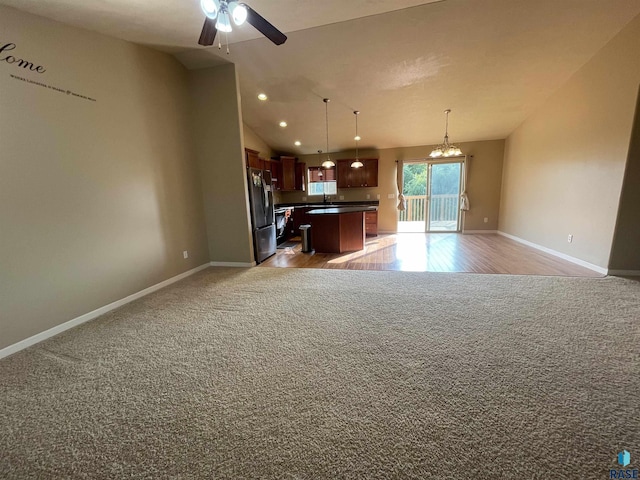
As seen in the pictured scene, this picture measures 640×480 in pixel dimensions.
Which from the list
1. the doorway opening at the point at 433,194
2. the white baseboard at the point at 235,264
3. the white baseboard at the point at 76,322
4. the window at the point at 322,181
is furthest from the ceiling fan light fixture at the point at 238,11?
the doorway opening at the point at 433,194

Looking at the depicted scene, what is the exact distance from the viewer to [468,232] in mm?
7023

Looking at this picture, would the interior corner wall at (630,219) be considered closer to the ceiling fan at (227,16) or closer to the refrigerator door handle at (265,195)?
the ceiling fan at (227,16)

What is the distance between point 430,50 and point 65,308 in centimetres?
536

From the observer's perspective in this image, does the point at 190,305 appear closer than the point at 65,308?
No

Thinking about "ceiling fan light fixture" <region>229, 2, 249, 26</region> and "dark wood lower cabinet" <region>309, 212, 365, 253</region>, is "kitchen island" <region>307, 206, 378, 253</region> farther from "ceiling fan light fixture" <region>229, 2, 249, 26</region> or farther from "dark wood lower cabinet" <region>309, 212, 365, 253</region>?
"ceiling fan light fixture" <region>229, 2, 249, 26</region>

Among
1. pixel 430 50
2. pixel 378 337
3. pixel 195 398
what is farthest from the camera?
pixel 430 50

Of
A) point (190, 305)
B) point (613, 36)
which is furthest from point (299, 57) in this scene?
point (613, 36)

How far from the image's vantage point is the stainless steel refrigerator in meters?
4.37

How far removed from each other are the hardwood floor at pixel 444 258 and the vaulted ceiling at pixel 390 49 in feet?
9.05

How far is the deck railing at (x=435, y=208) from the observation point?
283 inches

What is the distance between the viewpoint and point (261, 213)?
4641mm

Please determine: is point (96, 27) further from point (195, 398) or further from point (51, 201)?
point (195, 398)

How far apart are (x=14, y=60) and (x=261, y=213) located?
310 cm

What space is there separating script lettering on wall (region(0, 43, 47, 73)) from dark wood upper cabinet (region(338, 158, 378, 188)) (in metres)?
6.03
